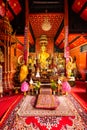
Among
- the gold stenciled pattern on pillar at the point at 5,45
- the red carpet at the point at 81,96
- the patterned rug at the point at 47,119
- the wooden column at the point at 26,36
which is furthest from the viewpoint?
the wooden column at the point at 26,36

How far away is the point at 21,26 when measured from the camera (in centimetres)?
893

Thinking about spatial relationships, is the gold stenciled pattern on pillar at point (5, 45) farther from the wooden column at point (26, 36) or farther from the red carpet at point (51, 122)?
the red carpet at point (51, 122)

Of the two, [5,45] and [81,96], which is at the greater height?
[5,45]

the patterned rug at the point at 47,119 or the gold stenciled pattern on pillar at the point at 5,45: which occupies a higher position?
the gold stenciled pattern on pillar at the point at 5,45

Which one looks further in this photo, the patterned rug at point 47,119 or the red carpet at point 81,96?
the red carpet at point 81,96

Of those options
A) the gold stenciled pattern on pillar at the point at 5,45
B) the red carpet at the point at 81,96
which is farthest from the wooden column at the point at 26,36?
the red carpet at the point at 81,96

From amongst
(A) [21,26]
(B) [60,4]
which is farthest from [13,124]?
(B) [60,4]

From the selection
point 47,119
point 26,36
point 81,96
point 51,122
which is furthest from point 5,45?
point 51,122

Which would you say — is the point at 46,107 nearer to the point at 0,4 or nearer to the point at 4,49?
the point at 4,49

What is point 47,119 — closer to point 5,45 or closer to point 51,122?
point 51,122

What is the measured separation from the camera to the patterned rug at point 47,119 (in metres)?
3.17

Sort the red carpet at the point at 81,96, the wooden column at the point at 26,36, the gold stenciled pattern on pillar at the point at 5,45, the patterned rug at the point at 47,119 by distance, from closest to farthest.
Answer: the patterned rug at the point at 47,119 → the red carpet at the point at 81,96 → the gold stenciled pattern on pillar at the point at 5,45 → the wooden column at the point at 26,36

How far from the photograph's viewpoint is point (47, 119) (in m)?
3.56

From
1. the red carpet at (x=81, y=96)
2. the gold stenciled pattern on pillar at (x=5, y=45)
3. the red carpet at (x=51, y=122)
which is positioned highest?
the gold stenciled pattern on pillar at (x=5, y=45)
